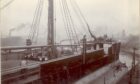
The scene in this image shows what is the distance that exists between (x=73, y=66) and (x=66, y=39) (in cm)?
19

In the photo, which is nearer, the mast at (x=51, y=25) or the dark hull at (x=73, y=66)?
the dark hull at (x=73, y=66)

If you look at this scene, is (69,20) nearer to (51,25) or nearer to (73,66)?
(51,25)

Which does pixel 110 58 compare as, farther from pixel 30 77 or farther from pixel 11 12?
pixel 11 12

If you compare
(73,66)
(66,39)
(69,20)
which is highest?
(69,20)

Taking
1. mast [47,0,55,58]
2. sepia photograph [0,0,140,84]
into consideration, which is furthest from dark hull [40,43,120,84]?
mast [47,0,55,58]

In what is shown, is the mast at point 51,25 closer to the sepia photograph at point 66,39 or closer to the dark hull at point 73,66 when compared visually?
the sepia photograph at point 66,39

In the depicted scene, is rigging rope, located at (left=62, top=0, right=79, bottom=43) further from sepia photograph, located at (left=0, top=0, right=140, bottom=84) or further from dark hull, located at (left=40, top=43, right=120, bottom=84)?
dark hull, located at (left=40, top=43, right=120, bottom=84)

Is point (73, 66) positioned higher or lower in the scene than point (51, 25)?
lower

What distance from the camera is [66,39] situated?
55.7 inches

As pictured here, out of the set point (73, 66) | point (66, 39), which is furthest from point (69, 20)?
point (73, 66)

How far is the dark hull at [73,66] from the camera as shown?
1.15m

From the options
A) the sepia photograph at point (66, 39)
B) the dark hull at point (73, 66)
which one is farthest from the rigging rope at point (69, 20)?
the dark hull at point (73, 66)

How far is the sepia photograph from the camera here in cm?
117

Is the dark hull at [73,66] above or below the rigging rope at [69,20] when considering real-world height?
below
